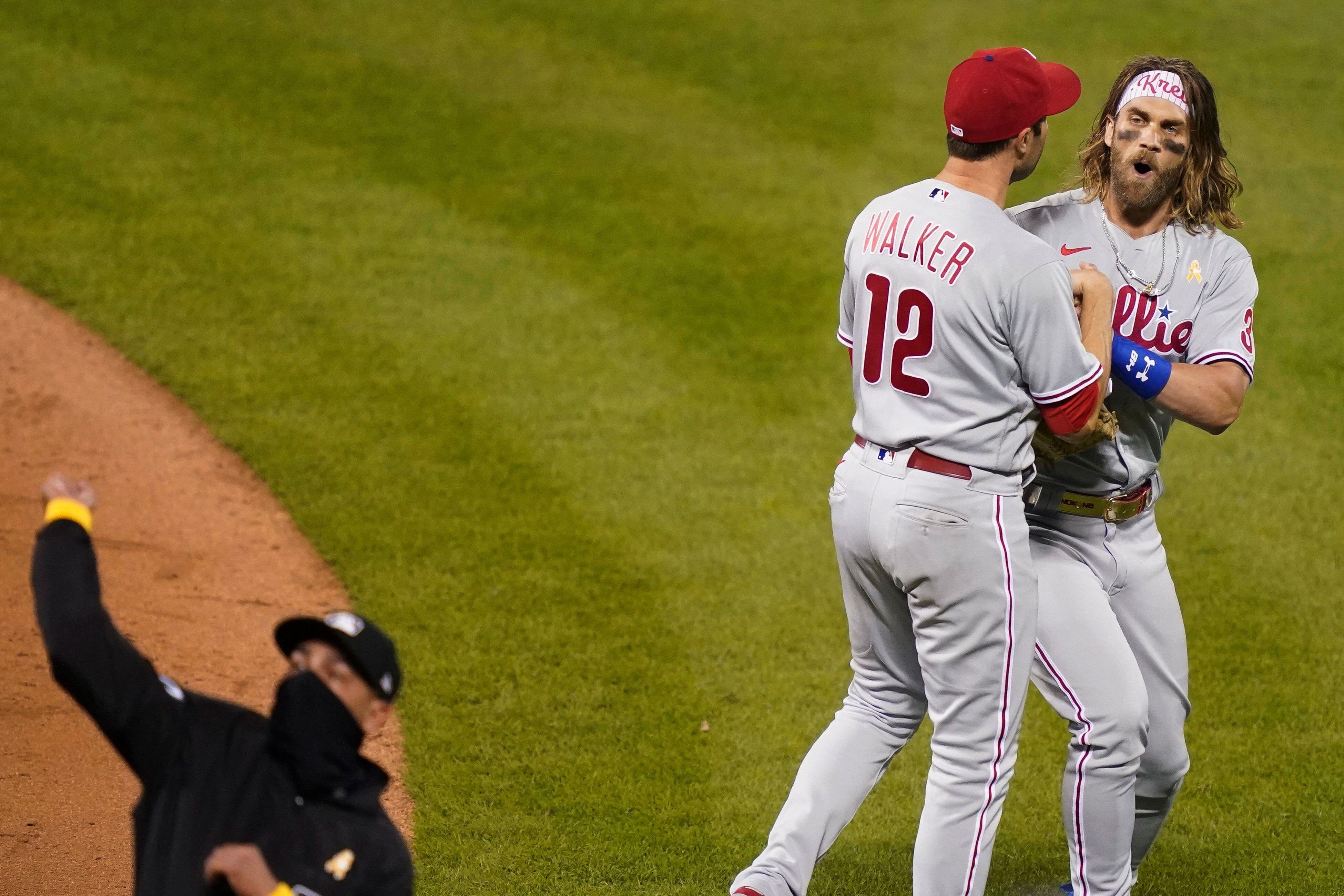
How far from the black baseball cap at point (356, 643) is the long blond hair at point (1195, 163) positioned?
2332 millimetres

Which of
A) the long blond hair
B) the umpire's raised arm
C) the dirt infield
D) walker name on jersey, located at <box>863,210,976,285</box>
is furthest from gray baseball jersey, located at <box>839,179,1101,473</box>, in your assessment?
the dirt infield

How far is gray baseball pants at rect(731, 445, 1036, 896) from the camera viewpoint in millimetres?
3068

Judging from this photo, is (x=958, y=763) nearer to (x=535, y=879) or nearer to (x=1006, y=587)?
(x=1006, y=587)

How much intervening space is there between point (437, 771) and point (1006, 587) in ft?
7.56

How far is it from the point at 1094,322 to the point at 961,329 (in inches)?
14.2

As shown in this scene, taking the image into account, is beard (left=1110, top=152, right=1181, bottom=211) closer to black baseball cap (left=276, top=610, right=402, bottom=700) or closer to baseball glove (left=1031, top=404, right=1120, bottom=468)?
baseball glove (left=1031, top=404, right=1120, bottom=468)

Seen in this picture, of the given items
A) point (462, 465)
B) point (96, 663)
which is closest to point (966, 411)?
point (96, 663)

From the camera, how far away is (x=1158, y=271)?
3.59m

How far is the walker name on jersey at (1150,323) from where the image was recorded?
3.59 m

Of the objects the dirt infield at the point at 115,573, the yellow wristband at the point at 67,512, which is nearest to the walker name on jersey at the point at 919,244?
the yellow wristband at the point at 67,512

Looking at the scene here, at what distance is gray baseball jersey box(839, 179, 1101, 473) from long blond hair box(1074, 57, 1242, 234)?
762 millimetres

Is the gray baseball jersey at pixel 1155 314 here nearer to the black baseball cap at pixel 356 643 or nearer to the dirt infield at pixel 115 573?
the black baseball cap at pixel 356 643

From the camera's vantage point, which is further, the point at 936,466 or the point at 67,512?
the point at 936,466

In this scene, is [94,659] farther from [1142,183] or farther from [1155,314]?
[1142,183]
